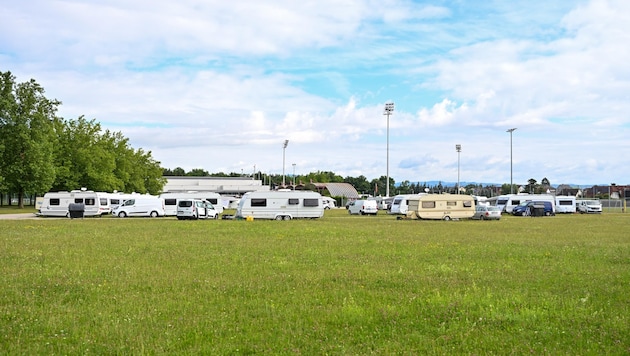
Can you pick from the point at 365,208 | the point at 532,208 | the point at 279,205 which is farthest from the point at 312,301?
the point at 532,208

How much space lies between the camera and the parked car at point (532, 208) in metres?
60.3

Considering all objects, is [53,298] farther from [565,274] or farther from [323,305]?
[565,274]

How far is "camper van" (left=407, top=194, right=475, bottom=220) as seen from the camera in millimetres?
49250

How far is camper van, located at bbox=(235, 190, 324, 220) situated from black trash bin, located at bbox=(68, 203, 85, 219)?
1286cm

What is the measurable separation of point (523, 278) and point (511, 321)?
4.66m

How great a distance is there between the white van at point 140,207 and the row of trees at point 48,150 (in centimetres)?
1492

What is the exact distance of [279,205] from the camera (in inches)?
1855

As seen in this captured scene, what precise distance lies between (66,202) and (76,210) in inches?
141

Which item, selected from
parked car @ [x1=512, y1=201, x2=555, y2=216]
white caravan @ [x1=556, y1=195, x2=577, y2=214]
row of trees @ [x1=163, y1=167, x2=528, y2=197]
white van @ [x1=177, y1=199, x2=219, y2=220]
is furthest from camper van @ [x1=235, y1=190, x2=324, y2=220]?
row of trees @ [x1=163, y1=167, x2=528, y2=197]

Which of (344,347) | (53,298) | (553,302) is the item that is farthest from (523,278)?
(53,298)

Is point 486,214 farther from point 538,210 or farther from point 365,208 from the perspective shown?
point 365,208

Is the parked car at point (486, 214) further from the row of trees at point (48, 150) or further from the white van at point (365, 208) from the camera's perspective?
the row of trees at point (48, 150)

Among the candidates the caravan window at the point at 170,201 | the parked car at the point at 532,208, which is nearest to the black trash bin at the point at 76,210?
the caravan window at the point at 170,201

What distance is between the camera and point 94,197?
2036 inches
